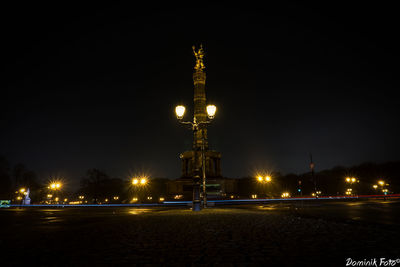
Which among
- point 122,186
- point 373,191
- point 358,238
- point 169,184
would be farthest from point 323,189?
point 358,238

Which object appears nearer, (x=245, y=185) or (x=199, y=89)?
(x=199, y=89)

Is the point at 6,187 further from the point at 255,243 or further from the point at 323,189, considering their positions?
the point at 323,189

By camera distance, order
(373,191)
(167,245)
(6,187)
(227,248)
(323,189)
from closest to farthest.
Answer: (227,248) < (167,245) < (6,187) < (373,191) < (323,189)

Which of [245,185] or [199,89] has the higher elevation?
[199,89]

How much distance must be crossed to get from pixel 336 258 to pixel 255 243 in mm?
1597

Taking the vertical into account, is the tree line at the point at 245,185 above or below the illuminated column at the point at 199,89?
below

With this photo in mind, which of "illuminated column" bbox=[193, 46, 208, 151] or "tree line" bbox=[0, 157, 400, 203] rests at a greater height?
"illuminated column" bbox=[193, 46, 208, 151]

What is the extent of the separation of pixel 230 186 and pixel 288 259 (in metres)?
41.8

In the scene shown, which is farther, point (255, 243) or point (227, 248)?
point (255, 243)

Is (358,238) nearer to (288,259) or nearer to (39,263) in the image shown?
(288,259)

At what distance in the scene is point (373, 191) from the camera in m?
69.2

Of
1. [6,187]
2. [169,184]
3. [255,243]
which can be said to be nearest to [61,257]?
[255,243]

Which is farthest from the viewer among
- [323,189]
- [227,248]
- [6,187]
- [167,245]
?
[323,189]

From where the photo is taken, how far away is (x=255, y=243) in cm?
515
